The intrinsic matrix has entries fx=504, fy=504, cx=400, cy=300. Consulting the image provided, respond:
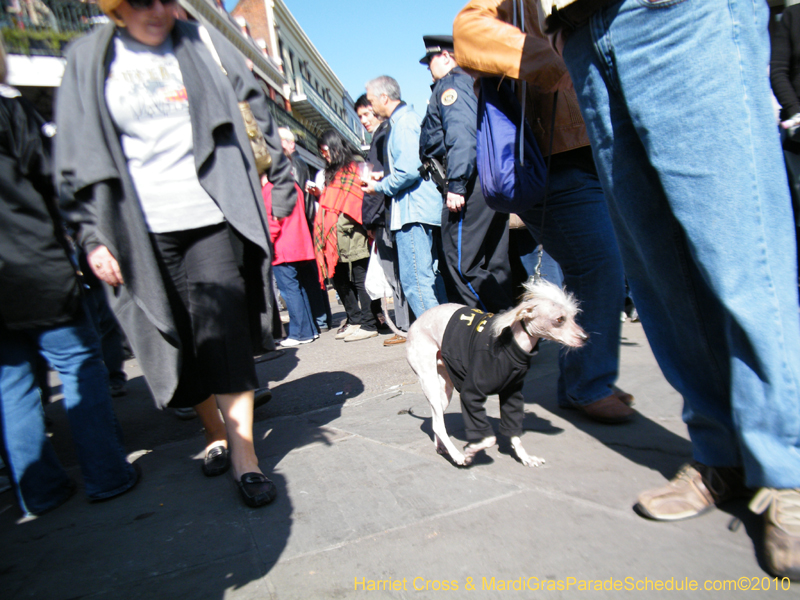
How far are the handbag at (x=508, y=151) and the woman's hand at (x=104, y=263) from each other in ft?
5.56

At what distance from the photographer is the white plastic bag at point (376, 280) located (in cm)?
560

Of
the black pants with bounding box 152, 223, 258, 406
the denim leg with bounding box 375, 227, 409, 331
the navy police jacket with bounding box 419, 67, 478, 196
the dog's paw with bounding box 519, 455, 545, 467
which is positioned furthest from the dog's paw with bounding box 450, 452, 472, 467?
the denim leg with bounding box 375, 227, 409, 331

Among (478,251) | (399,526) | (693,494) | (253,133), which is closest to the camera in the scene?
(693,494)

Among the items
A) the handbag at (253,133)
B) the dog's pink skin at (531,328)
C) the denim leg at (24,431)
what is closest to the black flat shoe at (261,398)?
the denim leg at (24,431)

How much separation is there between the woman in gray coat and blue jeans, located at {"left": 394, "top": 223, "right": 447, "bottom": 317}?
2059mm

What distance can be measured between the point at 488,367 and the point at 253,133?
61.8 inches

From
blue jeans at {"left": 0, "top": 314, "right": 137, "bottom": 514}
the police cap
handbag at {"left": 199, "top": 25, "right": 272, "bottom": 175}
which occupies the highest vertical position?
the police cap

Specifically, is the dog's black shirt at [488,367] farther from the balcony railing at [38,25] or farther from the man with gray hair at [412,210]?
the balcony railing at [38,25]

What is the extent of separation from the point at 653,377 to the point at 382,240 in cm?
316

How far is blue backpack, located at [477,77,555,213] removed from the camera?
2.34 metres

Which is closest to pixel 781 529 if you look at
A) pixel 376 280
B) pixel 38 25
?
pixel 376 280

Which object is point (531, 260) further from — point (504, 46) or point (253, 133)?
point (253, 133)

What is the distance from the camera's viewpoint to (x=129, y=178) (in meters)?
2.14

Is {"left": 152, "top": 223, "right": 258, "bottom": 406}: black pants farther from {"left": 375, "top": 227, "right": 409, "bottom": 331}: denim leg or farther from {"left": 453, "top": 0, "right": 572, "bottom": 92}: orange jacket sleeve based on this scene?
{"left": 375, "top": 227, "right": 409, "bottom": 331}: denim leg
